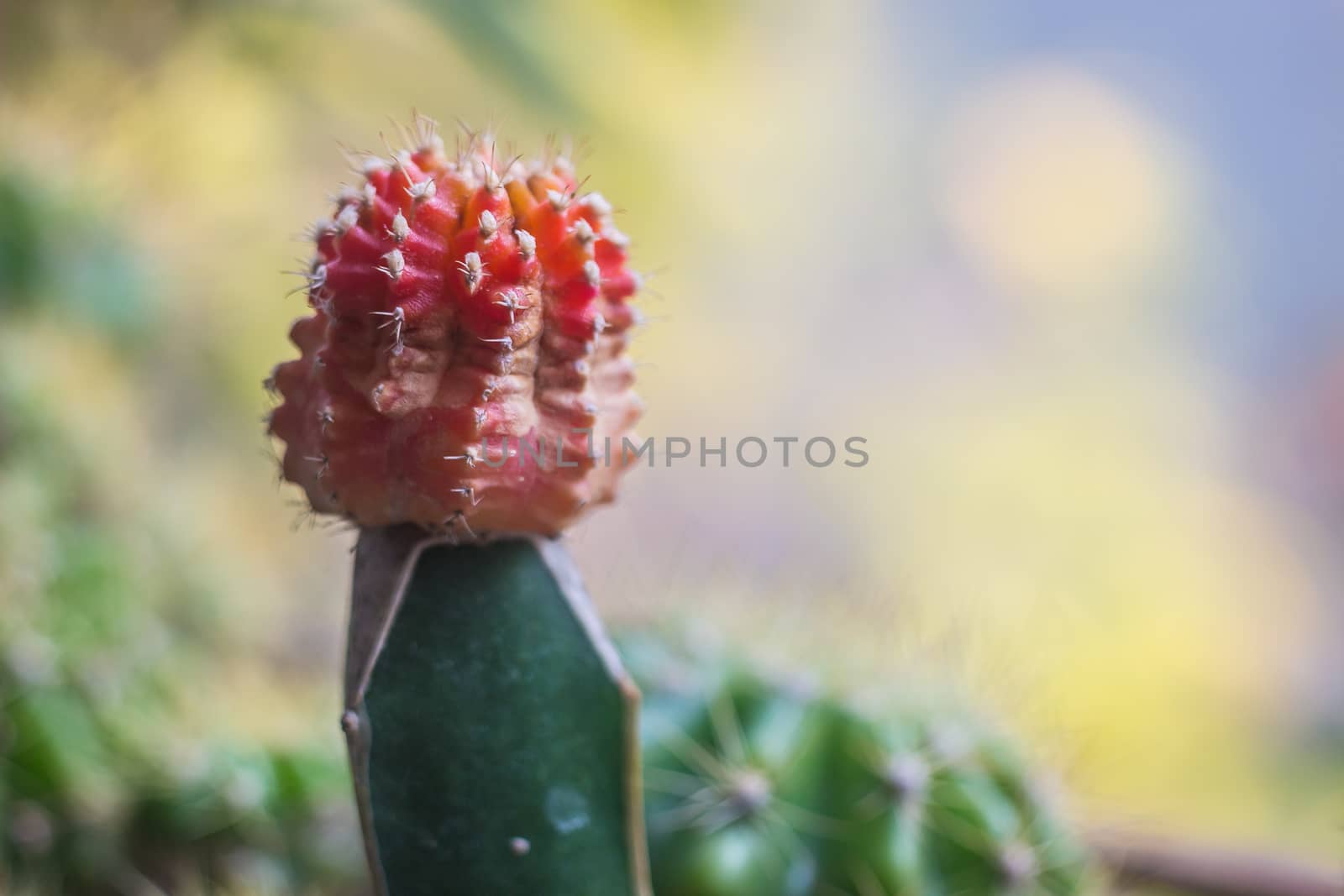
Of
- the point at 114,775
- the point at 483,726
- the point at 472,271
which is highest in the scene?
the point at 472,271

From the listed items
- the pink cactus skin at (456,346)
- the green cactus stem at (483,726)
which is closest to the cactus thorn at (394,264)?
the pink cactus skin at (456,346)

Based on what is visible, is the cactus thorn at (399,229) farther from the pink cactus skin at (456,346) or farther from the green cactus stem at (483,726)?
the green cactus stem at (483,726)

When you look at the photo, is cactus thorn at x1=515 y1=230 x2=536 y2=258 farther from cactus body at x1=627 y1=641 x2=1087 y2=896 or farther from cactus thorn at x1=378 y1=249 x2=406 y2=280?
cactus body at x1=627 y1=641 x2=1087 y2=896

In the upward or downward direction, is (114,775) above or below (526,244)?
below

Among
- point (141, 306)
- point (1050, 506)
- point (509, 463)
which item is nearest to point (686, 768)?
point (509, 463)

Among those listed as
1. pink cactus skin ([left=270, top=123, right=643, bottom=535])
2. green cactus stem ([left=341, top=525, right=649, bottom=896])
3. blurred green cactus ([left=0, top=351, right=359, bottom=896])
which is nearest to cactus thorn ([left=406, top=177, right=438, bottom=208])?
pink cactus skin ([left=270, top=123, right=643, bottom=535])

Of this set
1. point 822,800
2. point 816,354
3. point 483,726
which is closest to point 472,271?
point 483,726

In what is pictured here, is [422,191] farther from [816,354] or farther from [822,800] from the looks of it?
[816,354]
